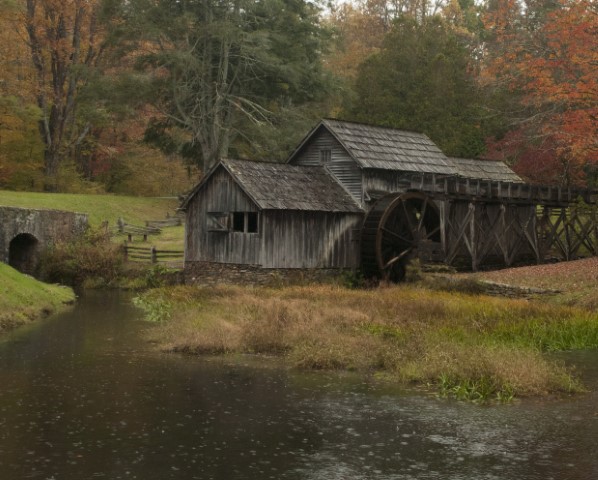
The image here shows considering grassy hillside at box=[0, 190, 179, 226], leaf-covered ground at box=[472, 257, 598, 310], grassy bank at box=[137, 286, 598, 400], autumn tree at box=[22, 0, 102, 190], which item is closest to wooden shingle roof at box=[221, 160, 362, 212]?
grassy bank at box=[137, 286, 598, 400]

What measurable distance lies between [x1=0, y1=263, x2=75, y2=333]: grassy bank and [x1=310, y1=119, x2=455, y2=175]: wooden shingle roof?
41.8ft

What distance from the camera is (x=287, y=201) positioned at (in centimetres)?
2977

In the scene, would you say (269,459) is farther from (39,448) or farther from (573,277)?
(573,277)

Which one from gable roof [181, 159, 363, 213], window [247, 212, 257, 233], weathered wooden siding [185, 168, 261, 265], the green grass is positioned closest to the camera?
gable roof [181, 159, 363, 213]

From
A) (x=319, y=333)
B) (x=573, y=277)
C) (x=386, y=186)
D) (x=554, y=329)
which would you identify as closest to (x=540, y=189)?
(x=386, y=186)

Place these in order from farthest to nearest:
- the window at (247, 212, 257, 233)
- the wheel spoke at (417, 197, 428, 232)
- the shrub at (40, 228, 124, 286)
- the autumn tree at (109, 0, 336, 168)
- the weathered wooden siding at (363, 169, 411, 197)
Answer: the autumn tree at (109, 0, 336, 168), the shrub at (40, 228, 124, 286), the weathered wooden siding at (363, 169, 411, 197), the wheel spoke at (417, 197, 428, 232), the window at (247, 212, 257, 233)

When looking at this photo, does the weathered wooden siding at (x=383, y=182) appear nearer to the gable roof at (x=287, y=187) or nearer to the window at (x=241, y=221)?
the gable roof at (x=287, y=187)

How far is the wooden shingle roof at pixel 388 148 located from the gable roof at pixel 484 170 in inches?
71.8

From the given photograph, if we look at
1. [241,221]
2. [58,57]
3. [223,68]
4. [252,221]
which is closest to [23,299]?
[241,221]

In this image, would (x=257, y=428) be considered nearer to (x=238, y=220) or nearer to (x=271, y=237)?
(x=271, y=237)

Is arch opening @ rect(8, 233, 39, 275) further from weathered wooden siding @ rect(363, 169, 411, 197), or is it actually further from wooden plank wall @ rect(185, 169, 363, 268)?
weathered wooden siding @ rect(363, 169, 411, 197)

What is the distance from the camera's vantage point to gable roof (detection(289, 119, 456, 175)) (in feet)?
107

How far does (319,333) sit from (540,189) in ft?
66.9

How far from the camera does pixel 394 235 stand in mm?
31406
